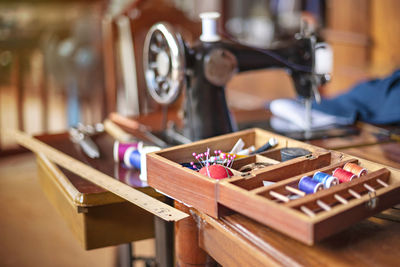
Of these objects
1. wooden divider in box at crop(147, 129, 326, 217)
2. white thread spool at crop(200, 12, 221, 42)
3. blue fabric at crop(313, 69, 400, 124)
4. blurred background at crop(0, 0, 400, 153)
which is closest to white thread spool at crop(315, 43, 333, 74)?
blue fabric at crop(313, 69, 400, 124)

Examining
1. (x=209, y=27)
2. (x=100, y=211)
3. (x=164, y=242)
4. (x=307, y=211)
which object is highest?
(x=209, y=27)

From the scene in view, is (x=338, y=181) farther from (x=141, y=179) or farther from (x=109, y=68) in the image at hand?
(x=109, y=68)

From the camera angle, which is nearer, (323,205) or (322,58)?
(323,205)

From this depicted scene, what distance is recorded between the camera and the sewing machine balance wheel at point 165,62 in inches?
49.0

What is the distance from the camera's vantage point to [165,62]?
1291mm

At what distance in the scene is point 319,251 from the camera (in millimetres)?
739

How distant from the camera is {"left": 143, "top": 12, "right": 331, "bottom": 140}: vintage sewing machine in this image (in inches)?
49.9

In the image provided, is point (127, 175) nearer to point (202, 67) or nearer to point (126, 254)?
point (202, 67)

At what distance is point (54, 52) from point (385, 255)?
4.44 meters

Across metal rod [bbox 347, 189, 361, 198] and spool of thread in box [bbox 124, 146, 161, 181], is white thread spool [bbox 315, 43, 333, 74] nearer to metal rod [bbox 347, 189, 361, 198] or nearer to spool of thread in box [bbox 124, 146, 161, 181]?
spool of thread in box [bbox 124, 146, 161, 181]

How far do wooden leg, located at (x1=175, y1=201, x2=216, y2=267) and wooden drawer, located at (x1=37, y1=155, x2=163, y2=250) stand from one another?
0.10 m

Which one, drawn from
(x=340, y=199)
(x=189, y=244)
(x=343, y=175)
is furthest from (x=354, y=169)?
(x=189, y=244)

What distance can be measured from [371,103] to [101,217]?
110 centimetres

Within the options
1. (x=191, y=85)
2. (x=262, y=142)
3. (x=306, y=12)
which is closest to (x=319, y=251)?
(x=262, y=142)
